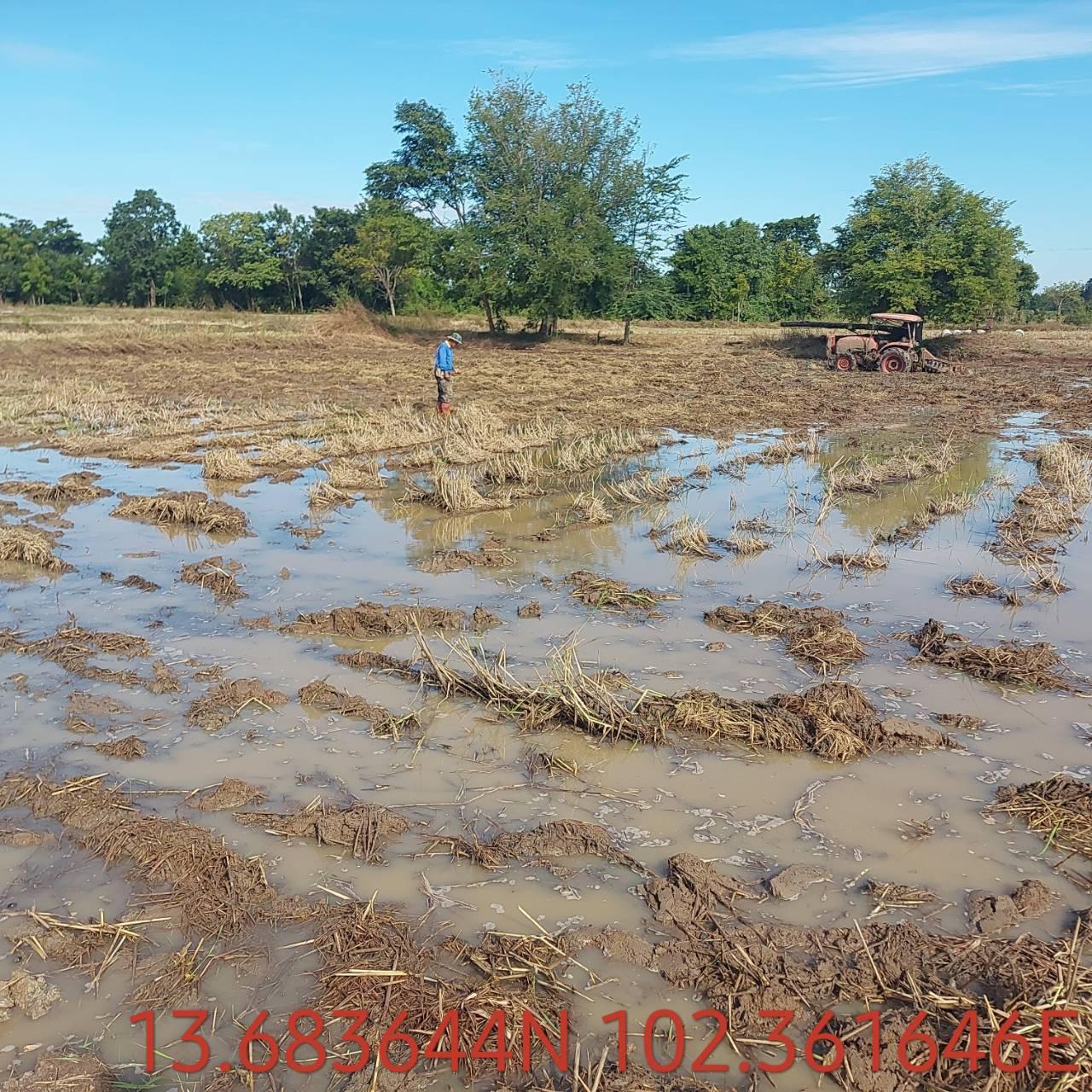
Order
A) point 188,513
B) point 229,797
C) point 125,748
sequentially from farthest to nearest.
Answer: point 188,513, point 125,748, point 229,797

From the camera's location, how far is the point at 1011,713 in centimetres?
532

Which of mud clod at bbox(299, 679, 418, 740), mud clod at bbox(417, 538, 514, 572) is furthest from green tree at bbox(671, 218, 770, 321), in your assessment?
mud clod at bbox(299, 679, 418, 740)

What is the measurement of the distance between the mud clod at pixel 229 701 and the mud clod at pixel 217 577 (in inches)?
73.7

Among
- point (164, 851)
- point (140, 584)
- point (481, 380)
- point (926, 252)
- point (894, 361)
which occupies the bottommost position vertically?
point (164, 851)

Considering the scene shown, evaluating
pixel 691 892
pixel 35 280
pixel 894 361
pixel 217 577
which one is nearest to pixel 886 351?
pixel 894 361

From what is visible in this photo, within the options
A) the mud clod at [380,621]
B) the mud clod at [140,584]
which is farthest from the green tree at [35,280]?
the mud clod at [380,621]

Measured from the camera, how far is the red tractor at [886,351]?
2494cm

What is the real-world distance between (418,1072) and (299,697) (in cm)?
302

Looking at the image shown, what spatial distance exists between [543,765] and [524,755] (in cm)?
Result: 17

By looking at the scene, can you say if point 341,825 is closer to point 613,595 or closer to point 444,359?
point 613,595

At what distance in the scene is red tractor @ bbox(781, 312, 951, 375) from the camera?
982 inches

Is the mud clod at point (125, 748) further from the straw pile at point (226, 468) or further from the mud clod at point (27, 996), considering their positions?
the straw pile at point (226, 468)

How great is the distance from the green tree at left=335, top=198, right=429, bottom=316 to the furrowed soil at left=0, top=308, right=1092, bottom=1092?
110ft

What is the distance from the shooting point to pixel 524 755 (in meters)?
4.93
